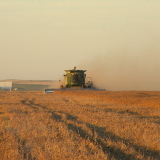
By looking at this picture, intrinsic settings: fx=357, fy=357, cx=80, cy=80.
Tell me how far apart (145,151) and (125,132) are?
2.04 m

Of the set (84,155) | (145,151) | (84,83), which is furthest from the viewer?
(84,83)

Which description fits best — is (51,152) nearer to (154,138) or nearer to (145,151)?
(145,151)

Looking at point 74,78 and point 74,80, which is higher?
point 74,78

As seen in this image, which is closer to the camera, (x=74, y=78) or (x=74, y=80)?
(x=74, y=78)

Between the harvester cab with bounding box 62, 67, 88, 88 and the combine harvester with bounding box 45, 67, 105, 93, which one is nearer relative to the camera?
the combine harvester with bounding box 45, 67, 105, 93

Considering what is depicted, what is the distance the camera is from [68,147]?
8.84 metres

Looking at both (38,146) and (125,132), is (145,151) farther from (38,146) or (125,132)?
(38,146)

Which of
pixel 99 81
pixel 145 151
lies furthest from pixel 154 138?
pixel 99 81

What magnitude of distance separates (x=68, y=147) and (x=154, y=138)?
278 cm

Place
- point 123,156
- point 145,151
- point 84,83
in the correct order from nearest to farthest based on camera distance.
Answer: point 123,156 → point 145,151 → point 84,83

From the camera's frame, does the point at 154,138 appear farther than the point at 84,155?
Yes

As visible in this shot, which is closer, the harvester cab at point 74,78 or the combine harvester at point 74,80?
the combine harvester at point 74,80

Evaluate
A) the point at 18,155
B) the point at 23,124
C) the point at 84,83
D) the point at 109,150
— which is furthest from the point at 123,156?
the point at 84,83

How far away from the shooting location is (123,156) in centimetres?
863
